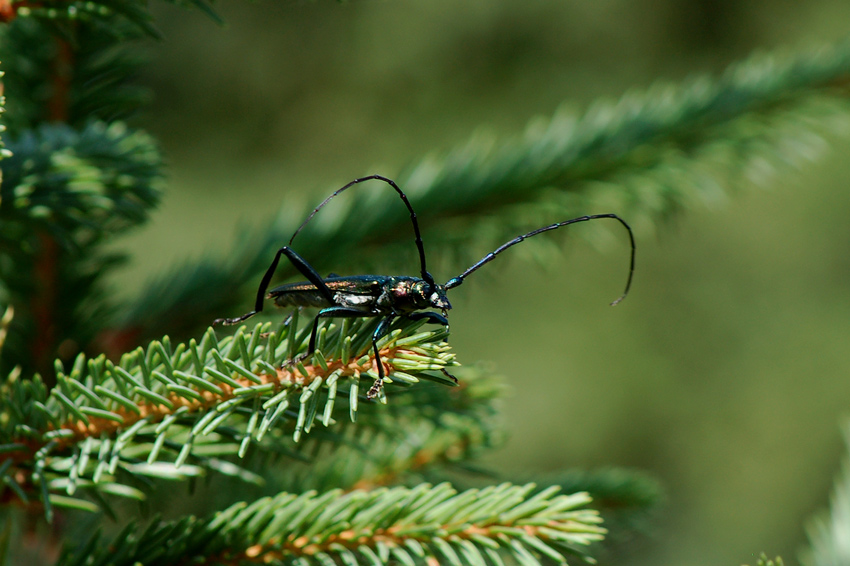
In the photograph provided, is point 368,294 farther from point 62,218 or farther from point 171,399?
point 62,218

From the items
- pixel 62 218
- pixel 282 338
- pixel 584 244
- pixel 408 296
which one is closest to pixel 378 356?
pixel 282 338

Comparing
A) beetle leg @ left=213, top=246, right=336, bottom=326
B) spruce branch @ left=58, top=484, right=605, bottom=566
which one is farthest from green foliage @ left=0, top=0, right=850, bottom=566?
beetle leg @ left=213, top=246, right=336, bottom=326

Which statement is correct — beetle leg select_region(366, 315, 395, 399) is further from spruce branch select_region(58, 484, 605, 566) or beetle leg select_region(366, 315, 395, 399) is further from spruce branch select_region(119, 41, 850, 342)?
spruce branch select_region(119, 41, 850, 342)

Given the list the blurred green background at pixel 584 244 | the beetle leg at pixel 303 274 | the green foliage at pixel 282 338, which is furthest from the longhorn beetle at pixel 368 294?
the blurred green background at pixel 584 244

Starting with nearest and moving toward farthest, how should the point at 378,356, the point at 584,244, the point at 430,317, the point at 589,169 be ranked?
the point at 378,356
the point at 430,317
the point at 589,169
the point at 584,244

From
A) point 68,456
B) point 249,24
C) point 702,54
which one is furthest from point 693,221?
point 68,456

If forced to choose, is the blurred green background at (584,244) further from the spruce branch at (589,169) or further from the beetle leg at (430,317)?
the beetle leg at (430,317)
